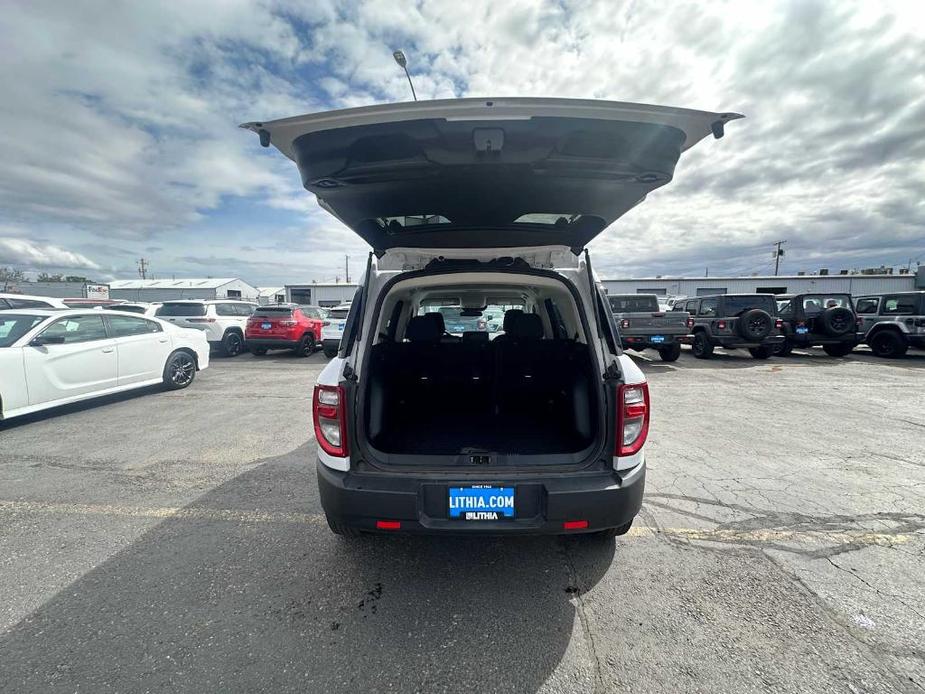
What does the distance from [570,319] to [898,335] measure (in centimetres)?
1323

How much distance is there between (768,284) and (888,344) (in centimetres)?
3266

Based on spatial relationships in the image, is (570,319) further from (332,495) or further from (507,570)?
(332,495)

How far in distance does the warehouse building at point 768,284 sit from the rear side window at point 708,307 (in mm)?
24717

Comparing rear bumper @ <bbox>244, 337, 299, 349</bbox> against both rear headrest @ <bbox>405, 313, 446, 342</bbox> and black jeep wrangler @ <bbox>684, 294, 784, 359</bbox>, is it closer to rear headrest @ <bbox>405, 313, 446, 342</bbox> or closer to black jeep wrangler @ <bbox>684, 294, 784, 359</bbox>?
rear headrest @ <bbox>405, 313, 446, 342</bbox>

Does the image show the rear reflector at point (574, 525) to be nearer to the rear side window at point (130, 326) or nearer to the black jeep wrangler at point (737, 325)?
the rear side window at point (130, 326)

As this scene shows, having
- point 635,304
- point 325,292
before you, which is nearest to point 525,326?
point 635,304

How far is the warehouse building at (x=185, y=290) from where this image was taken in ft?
157

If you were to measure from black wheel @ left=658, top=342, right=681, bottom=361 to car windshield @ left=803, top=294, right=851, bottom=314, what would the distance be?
4695mm

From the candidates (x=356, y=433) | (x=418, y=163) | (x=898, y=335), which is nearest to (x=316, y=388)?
(x=356, y=433)

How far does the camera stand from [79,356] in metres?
5.41

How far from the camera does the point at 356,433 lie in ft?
6.92

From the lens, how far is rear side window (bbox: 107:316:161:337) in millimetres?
6031

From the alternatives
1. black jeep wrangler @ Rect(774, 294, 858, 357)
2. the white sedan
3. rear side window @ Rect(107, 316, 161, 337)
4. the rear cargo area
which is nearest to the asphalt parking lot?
the rear cargo area

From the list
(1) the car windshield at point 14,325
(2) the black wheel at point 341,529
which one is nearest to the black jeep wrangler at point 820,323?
(2) the black wheel at point 341,529
